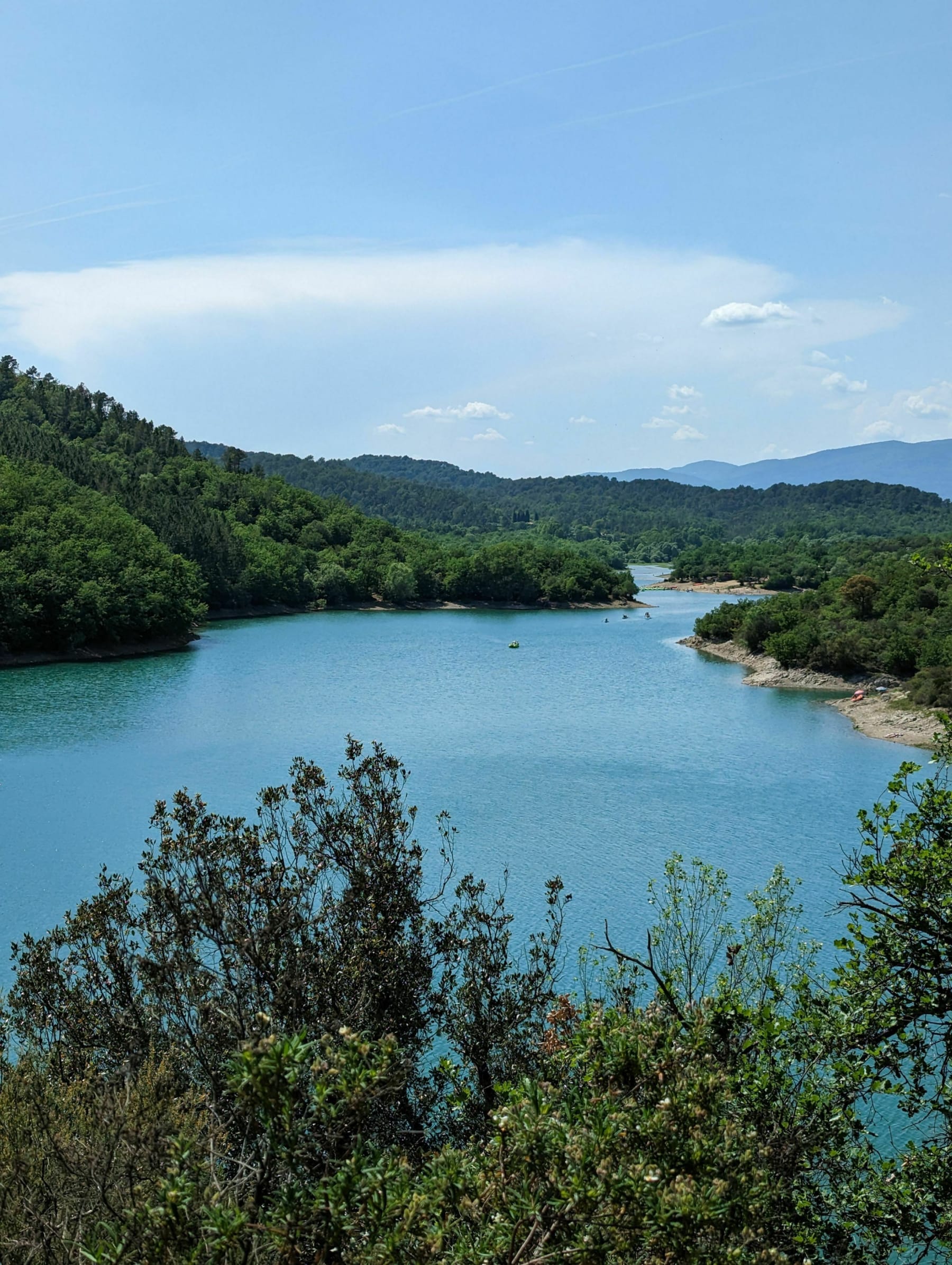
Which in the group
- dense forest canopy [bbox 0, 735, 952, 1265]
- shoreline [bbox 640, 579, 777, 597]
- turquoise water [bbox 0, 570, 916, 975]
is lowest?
turquoise water [bbox 0, 570, 916, 975]

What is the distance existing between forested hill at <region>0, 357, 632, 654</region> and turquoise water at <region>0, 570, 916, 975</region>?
466cm

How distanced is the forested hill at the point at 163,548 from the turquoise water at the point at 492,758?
4657mm

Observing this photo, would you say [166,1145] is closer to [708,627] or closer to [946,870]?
[946,870]

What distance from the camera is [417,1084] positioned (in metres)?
10.1

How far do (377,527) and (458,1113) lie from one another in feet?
344

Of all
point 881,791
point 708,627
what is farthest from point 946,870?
point 708,627

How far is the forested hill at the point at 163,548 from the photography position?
57.8 m

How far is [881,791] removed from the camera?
30.2 meters

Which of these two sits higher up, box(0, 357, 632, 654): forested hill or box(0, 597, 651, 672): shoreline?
box(0, 357, 632, 654): forested hill

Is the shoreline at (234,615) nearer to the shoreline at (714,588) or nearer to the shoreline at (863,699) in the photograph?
the shoreline at (714,588)

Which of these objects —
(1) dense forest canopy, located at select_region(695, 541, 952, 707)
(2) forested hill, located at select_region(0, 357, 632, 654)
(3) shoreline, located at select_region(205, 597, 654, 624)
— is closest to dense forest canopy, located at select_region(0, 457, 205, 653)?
(2) forested hill, located at select_region(0, 357, 632, 654)

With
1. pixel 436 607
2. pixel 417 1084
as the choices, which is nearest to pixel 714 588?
pixel 436 607

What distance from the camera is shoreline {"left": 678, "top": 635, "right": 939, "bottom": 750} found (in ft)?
128

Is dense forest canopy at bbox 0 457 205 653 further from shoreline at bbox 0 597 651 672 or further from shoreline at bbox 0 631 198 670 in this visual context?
shoreline at bbox 0 597 651 672
